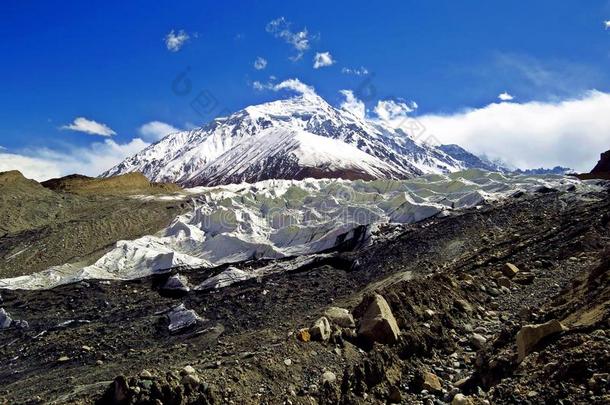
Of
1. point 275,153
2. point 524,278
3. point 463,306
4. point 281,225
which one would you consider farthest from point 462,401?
point 275,153

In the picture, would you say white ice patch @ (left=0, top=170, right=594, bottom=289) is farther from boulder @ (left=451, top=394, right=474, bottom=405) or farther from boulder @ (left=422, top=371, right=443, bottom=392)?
boulder @ (left=451, top=394, right=474, bottom=405)

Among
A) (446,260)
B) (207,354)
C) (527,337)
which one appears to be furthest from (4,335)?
(527,337)

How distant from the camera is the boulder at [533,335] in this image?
17.5 ft

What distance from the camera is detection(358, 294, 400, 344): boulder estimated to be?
7.15m

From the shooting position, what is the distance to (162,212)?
112 ft

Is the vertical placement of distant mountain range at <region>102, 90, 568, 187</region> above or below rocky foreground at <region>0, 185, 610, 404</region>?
above

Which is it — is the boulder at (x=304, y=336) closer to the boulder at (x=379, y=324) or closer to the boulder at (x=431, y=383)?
the boulder at (x=379, y=324)

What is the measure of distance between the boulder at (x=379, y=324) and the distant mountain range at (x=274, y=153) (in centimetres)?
8279

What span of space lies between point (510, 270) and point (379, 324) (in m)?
4.42

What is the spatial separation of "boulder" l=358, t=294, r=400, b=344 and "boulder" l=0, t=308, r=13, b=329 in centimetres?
1127

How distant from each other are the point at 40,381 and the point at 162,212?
25.4 meters

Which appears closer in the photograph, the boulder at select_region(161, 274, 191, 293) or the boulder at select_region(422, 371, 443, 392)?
the boulder at select_region(422, 371, 443, 392)

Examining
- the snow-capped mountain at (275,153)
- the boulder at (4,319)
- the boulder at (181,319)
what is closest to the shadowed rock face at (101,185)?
the snow-capped mountain at (275,153)

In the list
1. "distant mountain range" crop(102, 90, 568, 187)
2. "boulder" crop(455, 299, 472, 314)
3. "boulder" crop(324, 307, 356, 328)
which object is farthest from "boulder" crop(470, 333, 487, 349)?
"distant mountain range" crop(102, 90, 568, 187)
